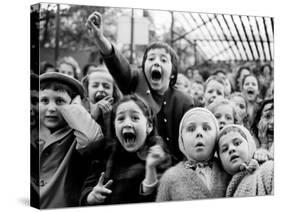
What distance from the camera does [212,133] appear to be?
9625mm

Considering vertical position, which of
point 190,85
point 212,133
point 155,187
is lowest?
point 155,187

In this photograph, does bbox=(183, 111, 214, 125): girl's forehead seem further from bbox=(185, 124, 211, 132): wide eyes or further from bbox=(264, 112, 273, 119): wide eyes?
bbox=(264, 112, 273, 119): wide eyes

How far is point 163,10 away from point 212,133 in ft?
5.71

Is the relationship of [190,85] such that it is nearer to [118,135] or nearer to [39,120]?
[118,135]

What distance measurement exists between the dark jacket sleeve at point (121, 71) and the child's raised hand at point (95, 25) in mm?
260

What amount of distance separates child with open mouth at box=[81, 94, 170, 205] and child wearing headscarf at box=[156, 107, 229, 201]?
22 centimetres

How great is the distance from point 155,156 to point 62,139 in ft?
4.23

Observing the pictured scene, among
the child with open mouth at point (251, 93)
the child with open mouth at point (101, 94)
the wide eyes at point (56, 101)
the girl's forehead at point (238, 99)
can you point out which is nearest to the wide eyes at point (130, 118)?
the child with open mouth at point (101, 94)

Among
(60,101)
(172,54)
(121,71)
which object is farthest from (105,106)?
(172,54)

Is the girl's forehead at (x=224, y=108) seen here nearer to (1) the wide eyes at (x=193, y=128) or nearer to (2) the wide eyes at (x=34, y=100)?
(1) the wide eyes at (x=193, y=128)

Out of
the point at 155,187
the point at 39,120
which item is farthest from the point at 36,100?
the point at 155,187

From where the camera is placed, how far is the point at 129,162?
9086 millimetres

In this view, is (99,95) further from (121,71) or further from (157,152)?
(157,152)

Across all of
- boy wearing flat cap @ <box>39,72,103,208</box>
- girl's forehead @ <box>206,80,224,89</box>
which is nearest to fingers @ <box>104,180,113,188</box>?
boy wearing flat cap @ <box>39,72,103,208</box>
